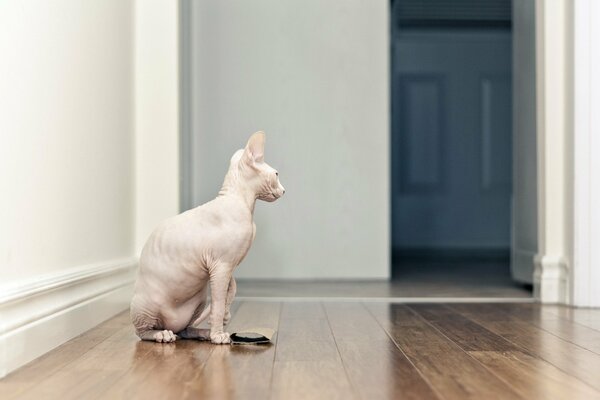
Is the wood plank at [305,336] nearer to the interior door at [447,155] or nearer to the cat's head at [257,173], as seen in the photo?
the cat's head at [257,173]

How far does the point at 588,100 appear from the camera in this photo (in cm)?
274

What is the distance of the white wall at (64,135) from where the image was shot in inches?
61.9

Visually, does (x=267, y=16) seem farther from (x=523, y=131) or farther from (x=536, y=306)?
(x=536, y=306)

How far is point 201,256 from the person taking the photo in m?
1.78

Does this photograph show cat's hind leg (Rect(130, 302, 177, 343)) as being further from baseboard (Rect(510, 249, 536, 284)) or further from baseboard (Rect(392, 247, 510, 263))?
baseboard (Rect(392, 247, 510, 263))

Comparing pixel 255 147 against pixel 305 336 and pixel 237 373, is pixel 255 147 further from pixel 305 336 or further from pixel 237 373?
pixel 237 373

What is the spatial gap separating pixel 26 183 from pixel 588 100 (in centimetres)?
195

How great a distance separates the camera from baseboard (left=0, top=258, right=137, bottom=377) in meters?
1.52

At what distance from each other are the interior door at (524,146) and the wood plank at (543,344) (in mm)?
1012

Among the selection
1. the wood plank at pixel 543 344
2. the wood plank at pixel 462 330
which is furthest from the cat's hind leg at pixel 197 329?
the wood plank at pixel 543 344

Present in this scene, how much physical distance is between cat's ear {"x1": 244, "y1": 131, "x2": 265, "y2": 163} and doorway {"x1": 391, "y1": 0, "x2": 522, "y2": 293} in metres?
4.72

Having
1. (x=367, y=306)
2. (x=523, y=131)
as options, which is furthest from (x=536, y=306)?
(x=523, y=131)

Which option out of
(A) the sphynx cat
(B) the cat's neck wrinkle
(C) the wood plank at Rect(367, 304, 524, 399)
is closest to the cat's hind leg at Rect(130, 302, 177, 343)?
(A) the sphynx cat

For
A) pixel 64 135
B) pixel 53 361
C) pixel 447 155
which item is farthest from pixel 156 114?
pixel 447 155
